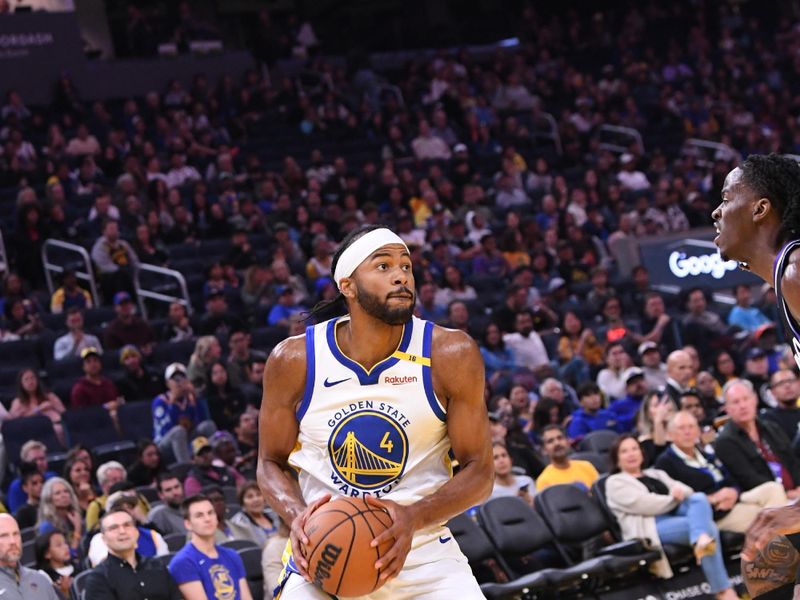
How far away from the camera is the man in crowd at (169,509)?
8.79 m

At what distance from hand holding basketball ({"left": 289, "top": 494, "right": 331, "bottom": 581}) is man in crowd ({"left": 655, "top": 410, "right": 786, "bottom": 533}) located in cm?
542

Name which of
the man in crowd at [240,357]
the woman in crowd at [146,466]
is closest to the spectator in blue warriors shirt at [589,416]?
the man in crowd at [240,357]

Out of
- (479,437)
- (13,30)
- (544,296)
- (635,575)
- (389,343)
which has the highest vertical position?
(13,30)

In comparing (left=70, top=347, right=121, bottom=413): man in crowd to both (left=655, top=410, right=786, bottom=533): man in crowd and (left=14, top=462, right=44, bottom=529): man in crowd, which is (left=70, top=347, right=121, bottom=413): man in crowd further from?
(left=655, top=410, right=786, bottom=533): man in crowd

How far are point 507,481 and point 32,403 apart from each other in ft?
13.8

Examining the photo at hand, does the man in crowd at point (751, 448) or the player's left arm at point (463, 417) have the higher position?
the player's left arm at point (463, 417)

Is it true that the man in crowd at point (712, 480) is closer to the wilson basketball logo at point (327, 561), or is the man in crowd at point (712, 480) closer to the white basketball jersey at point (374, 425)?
the white basketball jersey at point (374, 425)

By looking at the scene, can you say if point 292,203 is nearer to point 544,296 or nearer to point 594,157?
point 544,296

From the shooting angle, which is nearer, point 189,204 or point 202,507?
point 202,507

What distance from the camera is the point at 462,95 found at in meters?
20.1

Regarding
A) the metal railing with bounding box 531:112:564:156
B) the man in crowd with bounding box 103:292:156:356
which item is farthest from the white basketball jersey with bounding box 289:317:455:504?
the metal railing with bounding box 531:112:564:156

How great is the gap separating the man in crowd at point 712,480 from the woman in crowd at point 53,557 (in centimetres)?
416

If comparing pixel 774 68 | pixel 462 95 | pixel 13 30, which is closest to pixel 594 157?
pixel 462 95

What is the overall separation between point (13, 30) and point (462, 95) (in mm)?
6790
